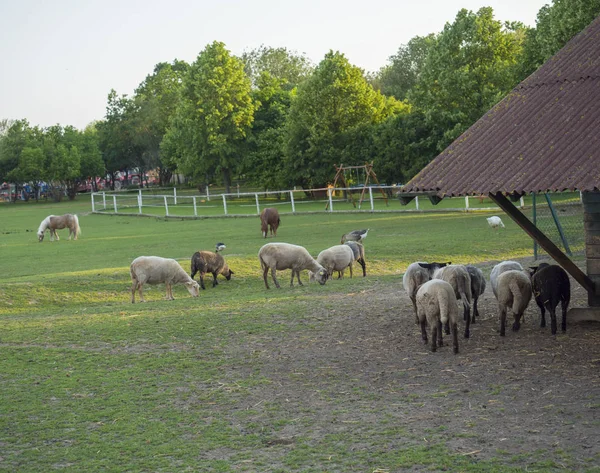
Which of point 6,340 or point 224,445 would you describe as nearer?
point 224,445

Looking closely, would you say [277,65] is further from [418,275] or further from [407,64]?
[418,275]

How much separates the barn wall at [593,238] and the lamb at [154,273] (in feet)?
29.2

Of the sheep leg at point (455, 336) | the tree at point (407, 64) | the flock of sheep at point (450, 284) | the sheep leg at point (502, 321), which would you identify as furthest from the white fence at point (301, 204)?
the tree at point (407, 64)

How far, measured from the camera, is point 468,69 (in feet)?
152

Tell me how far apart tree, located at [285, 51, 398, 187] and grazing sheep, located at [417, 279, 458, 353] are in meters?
43.4

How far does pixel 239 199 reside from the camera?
2450 inches

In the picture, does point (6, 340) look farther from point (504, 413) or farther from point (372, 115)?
point (372, 115)

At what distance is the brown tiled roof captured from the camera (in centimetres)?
963

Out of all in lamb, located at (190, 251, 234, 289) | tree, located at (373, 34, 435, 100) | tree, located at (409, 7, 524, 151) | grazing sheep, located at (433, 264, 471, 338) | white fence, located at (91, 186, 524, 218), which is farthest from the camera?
tree, located at (373, 34, 435, 100)

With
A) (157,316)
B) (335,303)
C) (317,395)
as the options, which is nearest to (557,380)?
(317,395)

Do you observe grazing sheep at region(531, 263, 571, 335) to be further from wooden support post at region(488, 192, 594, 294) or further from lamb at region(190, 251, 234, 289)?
lamb at region(190, 251, 234, 289)

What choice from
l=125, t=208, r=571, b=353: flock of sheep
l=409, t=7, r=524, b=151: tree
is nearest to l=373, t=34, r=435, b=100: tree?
l=409, t=7, r=524, b=151: tree

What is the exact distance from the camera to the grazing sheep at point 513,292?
10.9 m

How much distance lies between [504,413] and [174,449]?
10.4ft
